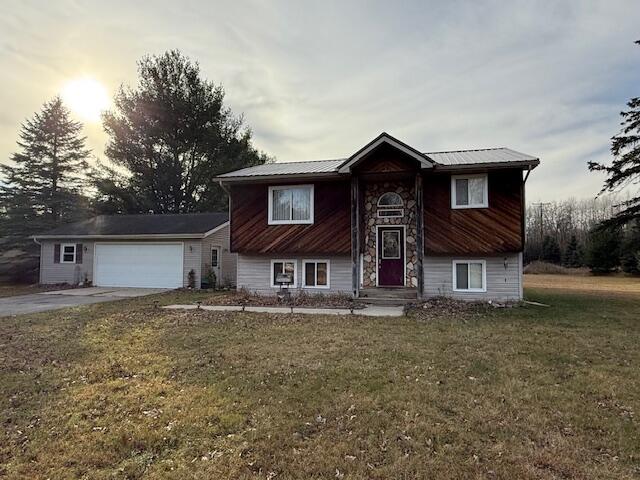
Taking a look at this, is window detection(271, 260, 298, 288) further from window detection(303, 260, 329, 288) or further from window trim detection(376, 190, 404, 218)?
window trim detection(376, 190, 404, 218)

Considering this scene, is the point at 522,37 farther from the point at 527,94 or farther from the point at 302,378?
the point at 302,378

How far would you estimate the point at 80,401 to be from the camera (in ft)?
15.3

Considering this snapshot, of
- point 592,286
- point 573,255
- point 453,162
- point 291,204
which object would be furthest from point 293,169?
point 573,255

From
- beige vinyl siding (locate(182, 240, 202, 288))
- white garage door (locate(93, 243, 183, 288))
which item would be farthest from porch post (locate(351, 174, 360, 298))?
white garage door (locate(93, 243, 183, 288))

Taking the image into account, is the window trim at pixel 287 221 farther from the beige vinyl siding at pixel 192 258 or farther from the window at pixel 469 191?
the beige vinyl siding at pixel 192 258

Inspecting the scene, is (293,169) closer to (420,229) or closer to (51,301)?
(420,229)

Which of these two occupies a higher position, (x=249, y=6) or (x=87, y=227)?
(x=249, y=6)

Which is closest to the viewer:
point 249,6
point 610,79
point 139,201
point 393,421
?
point 393,421

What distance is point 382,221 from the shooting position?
13.6 m

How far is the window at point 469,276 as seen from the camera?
12.5 metres

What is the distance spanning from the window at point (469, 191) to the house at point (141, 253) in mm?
11096

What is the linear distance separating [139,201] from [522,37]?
26289mm

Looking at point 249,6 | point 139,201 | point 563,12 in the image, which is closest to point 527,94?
point 563,12

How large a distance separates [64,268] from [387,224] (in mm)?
16910
